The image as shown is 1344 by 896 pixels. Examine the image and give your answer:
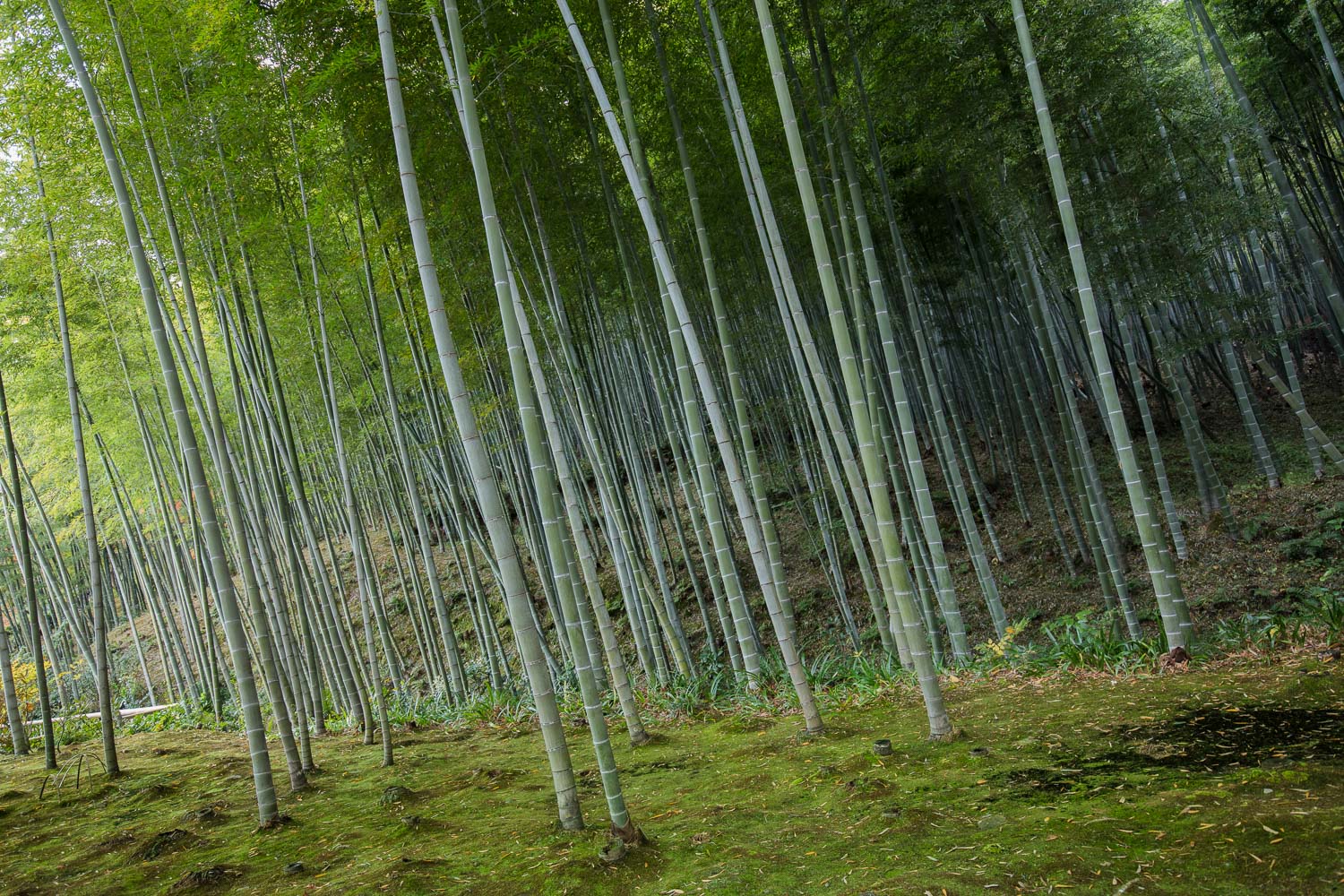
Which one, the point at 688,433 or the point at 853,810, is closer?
the point at 853,810

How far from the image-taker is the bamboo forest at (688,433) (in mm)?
2285

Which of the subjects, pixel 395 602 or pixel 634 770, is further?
pixel 395 602

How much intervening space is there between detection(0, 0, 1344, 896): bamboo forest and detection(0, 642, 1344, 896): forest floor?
0.07ft

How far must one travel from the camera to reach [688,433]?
6.07 metres

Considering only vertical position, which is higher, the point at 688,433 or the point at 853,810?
the point at 688,433

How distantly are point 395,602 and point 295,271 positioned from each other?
7.58 meters

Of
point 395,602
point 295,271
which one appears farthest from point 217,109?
point 395,602

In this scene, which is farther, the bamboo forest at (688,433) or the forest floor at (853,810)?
the bamboo forest at (688,433)

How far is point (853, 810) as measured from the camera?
2.38 meters

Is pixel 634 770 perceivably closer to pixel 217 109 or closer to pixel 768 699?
pixel 768 699

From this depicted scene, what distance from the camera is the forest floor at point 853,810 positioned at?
182 centimetres

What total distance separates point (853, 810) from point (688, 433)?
12.8 feet

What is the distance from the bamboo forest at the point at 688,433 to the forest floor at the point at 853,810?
20 millimetres

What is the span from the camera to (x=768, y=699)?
14.6 ft
